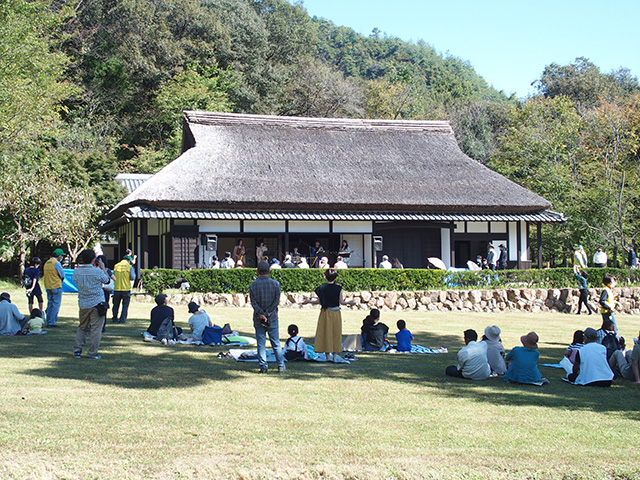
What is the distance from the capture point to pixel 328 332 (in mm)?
9828

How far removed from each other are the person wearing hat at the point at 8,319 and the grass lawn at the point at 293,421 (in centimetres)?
189

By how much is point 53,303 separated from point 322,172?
48.9 feet

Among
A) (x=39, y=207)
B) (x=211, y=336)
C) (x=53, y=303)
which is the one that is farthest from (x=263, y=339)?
(x=39, y=207)

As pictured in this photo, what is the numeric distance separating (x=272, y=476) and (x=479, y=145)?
150ft

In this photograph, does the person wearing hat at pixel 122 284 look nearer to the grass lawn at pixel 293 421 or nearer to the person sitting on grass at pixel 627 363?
the grass lawn at pixel 293 421

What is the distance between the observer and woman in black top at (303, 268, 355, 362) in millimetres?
9656

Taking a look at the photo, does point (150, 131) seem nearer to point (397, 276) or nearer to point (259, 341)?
point (397, 276)

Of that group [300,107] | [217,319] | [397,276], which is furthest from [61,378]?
[300,107]

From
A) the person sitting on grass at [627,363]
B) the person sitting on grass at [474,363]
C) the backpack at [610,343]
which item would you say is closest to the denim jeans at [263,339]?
the person sitting on grass at [474,363]

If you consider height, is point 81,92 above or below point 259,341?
above

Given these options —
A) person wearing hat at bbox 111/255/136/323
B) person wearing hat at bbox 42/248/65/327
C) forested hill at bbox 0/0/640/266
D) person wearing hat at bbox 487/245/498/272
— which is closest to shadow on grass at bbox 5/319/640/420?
person wearing hat at bbox 42/248/65/327

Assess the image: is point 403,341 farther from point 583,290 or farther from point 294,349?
point 583,290

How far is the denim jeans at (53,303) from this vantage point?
12.6 metres

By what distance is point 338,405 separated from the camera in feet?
24.1
